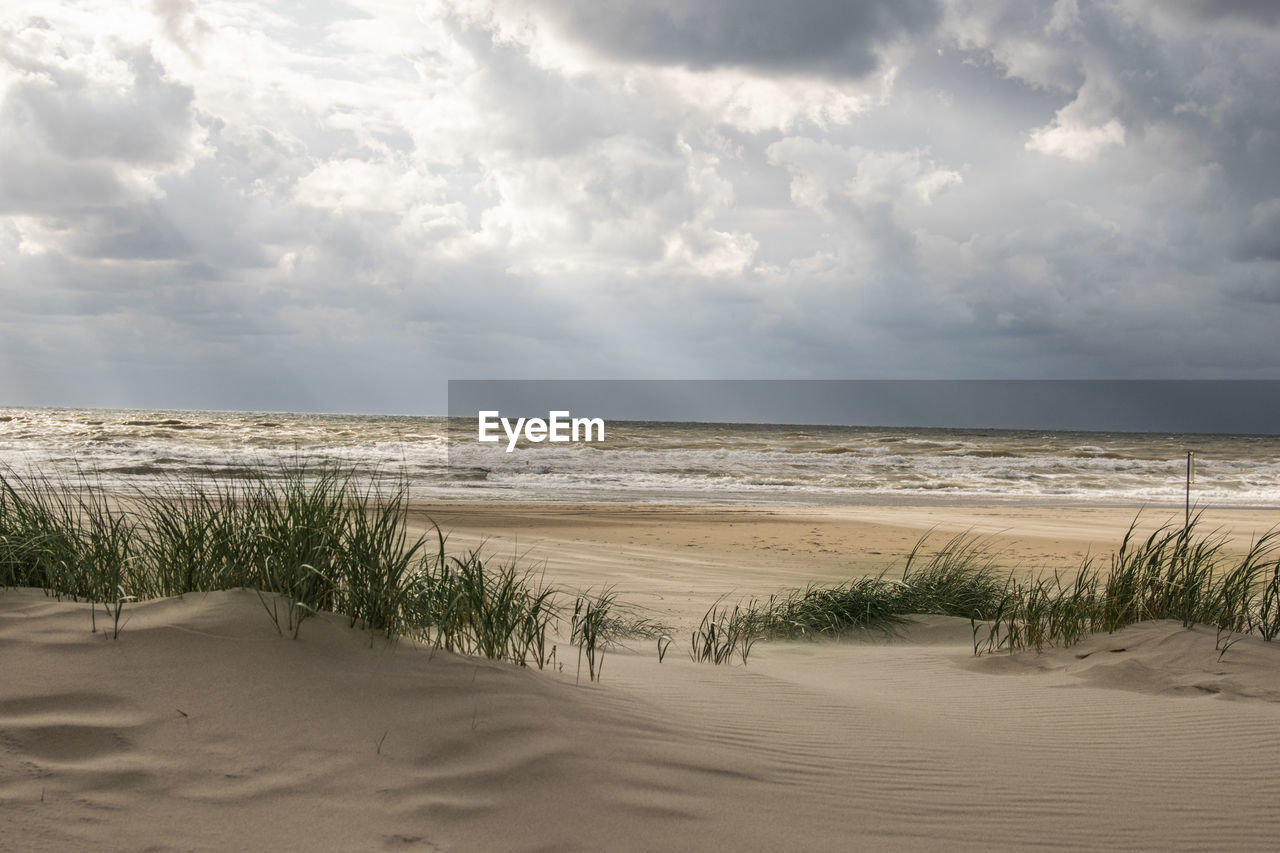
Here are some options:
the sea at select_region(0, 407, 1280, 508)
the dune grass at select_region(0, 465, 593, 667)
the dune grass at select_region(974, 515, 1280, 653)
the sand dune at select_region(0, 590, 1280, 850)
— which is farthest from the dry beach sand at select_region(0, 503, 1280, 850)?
the sea at select_region(0, 407, 1280, 508)

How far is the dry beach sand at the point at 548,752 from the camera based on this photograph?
7.98 ft

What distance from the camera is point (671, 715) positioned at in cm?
362

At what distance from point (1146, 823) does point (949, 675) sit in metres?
2.56

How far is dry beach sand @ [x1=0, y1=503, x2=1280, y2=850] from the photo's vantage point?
2.43 m

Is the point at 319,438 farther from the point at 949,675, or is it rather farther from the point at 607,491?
the point at 949,675

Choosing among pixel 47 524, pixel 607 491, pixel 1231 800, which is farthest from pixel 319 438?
pixel 1231 800

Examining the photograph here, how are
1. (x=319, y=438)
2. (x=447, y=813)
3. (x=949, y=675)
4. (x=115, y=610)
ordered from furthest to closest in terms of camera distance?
(x=319, y=438)
(x=949, y=675)
(x=115, y=610)
(x=447, y=813)

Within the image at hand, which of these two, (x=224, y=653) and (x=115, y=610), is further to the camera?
(x=115, y=610)

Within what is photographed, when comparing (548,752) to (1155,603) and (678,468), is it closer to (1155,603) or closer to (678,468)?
(1155,603)

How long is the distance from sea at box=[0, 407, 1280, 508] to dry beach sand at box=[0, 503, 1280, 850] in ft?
44.1

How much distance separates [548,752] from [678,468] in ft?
95.0

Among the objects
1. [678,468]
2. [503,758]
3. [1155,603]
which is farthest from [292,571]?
[678,468]

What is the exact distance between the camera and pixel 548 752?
2.86m

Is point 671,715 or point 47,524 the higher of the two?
point 47,524
